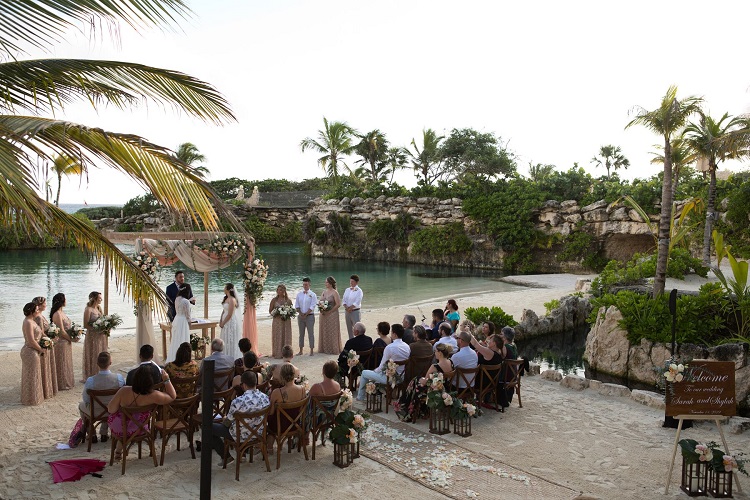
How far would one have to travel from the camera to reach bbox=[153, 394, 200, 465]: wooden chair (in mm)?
6266

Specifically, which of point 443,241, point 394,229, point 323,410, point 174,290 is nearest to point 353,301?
point 174,290

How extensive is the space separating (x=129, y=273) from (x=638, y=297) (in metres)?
10.1

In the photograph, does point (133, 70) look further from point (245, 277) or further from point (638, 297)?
point (638, 297)

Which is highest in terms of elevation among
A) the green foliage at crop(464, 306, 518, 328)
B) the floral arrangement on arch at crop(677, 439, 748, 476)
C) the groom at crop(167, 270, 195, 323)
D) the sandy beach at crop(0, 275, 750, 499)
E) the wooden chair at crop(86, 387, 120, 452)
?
the groom at crop(167, 270, 195, 323)

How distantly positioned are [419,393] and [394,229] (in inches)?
1315

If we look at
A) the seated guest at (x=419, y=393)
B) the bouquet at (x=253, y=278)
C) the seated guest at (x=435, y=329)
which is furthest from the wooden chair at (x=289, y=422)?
the bouquet at (x=253, y=278)

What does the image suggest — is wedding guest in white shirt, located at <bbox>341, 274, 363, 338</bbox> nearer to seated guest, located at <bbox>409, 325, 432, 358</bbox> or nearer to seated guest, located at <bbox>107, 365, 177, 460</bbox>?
seated guest, located at <bbox>409, 325, 432, 358</bbox>

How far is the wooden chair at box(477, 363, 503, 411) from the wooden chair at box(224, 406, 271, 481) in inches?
126

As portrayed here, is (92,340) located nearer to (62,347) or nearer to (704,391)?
(62,347)

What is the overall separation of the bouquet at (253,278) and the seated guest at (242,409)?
16.5 ft

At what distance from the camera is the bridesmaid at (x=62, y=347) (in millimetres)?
8953

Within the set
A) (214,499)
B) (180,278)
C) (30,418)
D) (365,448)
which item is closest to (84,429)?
(30,418)

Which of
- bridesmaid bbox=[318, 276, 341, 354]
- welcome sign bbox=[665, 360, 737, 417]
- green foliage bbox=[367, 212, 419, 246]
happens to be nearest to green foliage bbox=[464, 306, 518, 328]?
bridesmaid bbox=[318, 276, 341, 354]

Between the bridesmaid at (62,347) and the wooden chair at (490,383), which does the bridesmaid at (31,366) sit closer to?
the bridesmaid at (62,347)
